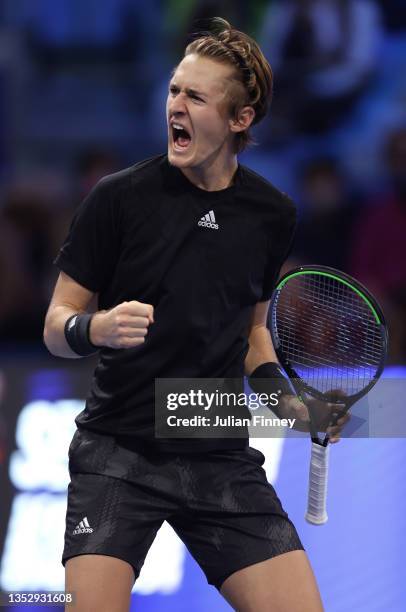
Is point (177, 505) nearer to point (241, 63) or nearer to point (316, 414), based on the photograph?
point (316, 414)

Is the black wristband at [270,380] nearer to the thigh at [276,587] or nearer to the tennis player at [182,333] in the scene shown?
the tennis player at [182,333]

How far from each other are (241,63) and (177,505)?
1.18m

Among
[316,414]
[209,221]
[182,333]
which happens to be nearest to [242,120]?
[209,221]

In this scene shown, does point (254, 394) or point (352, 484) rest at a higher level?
point (254, 394)

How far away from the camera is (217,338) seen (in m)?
3.17

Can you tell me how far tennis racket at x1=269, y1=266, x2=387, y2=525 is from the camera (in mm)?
3238

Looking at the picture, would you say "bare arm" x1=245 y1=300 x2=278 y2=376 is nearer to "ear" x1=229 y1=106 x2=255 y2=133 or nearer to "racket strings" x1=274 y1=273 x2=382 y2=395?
"racket strings" x1=274 y1=273 x2=382 y2=395

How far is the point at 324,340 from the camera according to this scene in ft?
11.5

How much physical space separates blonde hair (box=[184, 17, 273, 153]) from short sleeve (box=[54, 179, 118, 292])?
42 cm

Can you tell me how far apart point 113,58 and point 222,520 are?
490cm

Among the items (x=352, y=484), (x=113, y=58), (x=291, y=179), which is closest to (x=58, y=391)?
(x=352, y=484)

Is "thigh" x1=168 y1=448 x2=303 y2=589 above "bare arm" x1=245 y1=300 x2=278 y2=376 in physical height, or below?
below

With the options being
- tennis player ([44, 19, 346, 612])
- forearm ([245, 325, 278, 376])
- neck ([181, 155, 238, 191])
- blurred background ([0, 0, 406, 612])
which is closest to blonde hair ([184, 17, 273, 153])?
tennis player ([44, 19, 346, 612])

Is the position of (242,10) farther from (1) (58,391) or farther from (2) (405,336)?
(1) (58,391)
